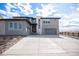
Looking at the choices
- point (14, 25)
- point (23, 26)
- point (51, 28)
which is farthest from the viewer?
point (23, 26)

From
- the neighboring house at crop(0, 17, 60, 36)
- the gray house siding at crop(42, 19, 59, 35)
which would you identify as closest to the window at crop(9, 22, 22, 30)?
the neighboring house at crop(0, 17, 60, 36)

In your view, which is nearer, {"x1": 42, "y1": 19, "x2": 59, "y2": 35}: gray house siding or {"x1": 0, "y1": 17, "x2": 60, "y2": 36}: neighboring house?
{"x1": 42, "y1": 19, "x2": 59, "y2": 35}: gray house siding

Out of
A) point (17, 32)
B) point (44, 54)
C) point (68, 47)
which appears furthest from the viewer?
point (17, 32)

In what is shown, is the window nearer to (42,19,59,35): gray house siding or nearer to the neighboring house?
the neighboring house

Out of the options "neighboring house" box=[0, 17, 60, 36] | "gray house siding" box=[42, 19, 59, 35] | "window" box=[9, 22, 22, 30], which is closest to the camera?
"gray house siding" box=[42, 19, 59, 35]

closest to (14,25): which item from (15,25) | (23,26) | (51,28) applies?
(15,25)

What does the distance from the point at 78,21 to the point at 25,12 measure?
155cm

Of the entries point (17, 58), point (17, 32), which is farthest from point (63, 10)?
point (17, 32)

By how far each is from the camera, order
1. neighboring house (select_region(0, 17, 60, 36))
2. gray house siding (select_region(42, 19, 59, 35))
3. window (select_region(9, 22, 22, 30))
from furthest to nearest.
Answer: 1. window (select_region(9, 22, 22, 30))
2. neighboring house (select_region(0, 17, 60, 36))
3. gray house siding (select_region(42, 19, 59, 35))

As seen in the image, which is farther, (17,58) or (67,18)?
(67,18)

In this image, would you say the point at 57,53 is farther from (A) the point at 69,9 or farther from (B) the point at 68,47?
(A) the point at 69,9

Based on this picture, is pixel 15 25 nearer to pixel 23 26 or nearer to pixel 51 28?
pixel 23 26

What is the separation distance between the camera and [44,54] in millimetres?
4133

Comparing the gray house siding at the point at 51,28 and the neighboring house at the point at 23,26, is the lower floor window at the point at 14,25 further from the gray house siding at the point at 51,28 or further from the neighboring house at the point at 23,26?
the gray house siding at the point at 51,28
